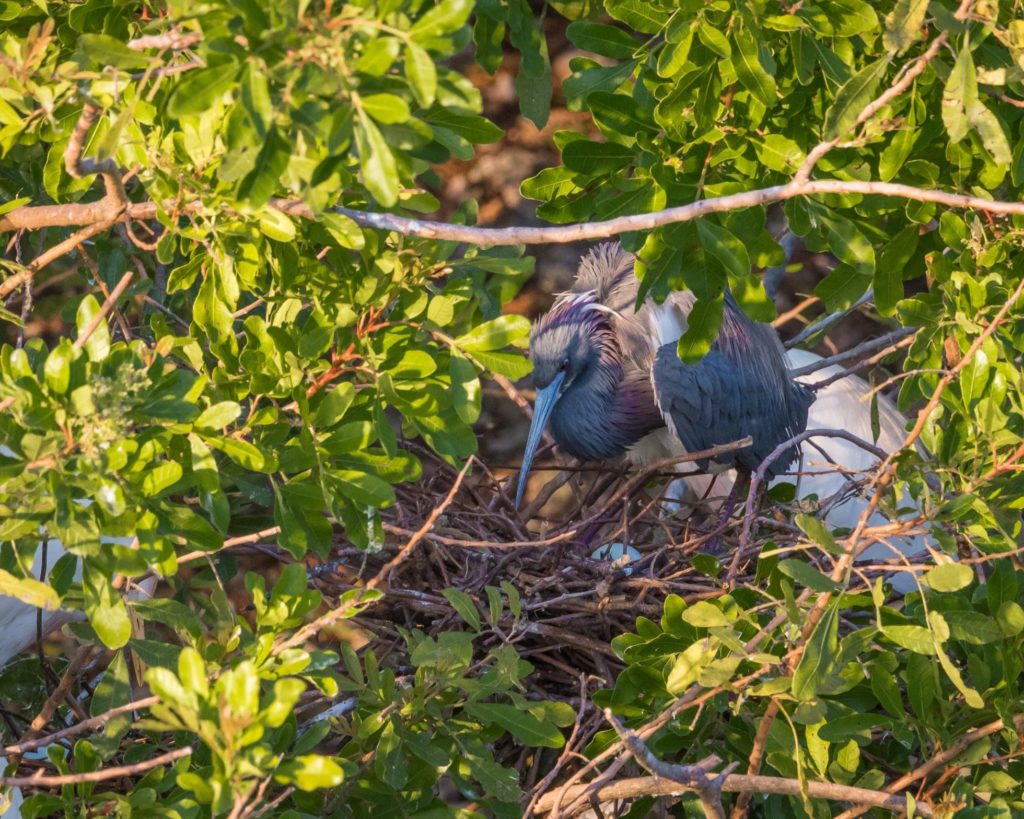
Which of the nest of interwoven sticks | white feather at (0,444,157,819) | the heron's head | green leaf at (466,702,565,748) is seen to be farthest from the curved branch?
the heron's head

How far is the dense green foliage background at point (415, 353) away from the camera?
1.22 m

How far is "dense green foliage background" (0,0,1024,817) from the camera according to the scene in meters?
1.22

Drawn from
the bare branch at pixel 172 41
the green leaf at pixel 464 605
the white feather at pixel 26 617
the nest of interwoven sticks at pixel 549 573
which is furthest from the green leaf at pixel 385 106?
the white feather at pixel 26 617

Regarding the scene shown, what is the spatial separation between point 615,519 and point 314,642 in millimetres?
992

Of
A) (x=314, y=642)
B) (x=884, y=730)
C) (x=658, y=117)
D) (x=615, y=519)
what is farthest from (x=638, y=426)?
(x=658, y=117)

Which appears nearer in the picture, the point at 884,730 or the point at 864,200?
the point at 864,200

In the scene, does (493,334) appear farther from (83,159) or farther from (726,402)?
(726,402)

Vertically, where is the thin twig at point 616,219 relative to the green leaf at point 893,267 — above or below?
above

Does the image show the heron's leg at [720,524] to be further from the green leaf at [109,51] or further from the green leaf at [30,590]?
the green leaf at [109,51]

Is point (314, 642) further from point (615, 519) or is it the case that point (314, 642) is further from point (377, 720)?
point (377, 720)

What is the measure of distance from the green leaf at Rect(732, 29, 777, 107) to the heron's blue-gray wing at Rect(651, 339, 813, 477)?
126 centimetres

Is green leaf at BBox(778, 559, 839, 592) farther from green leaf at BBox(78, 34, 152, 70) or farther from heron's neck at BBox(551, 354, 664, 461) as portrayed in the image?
heron's neck at BBox(551, 354, 664, 461)

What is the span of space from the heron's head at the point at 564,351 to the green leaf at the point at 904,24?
1619 mm

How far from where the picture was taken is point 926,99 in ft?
5.97
